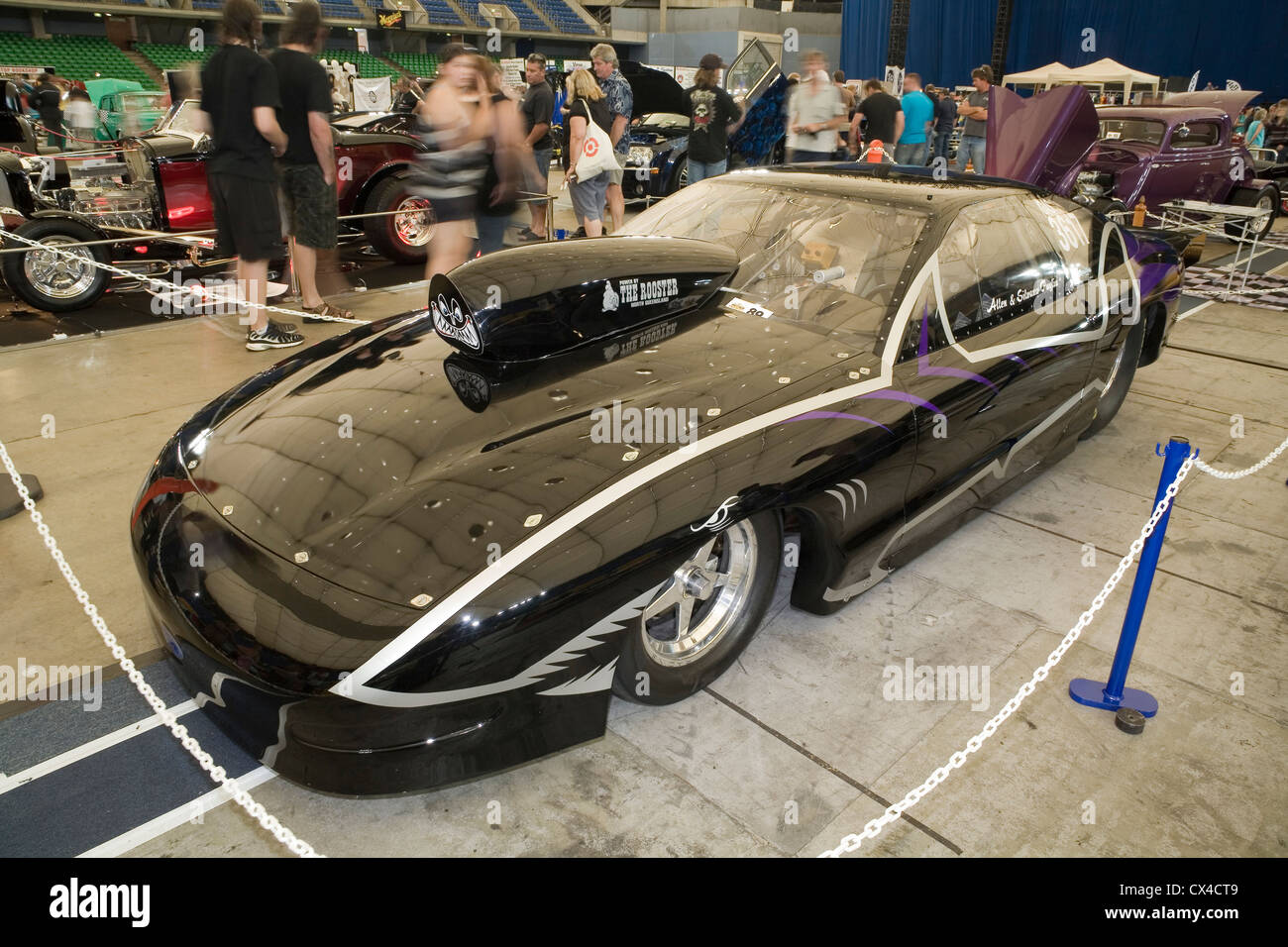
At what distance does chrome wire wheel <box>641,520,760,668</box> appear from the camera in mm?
2299

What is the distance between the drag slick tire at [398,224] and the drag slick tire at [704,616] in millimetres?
5742

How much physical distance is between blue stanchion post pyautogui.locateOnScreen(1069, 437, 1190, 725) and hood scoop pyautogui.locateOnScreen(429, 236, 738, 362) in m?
1.44

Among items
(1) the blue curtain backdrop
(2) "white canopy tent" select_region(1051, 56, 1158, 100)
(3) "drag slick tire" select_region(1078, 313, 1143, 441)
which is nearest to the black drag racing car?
(3) "drag slick tire" select_region(1078, 313, 1143, 441)

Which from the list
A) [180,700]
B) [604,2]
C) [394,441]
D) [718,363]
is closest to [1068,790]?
[718,363]

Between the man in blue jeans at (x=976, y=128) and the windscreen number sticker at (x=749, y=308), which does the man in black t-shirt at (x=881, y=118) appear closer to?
the man in blue jeans at (x=976, y=128)

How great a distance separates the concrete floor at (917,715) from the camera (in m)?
2.00

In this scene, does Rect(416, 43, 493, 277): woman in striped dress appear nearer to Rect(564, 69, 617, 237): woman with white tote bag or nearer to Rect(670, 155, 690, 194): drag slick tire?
Rect(564, 69, 617, 237): woman with white tote bag

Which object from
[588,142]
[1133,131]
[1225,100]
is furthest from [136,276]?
[1225,100]

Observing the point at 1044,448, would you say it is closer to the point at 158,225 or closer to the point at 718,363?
the point at 718,363

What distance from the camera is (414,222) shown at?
7.70 m

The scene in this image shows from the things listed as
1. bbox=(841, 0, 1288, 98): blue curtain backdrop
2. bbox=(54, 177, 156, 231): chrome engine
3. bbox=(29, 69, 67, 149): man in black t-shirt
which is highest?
bbox=(841, 0, 1288, 98): blue curtain backdrop

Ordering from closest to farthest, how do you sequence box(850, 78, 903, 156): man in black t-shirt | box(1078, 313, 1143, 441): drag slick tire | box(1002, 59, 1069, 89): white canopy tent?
box(1078, 313, 1143, 441): drag slick tire < box(850, 78, 903, 156): man in black t-shirt < box(1002, 59, 1069, 89): white canopy tent

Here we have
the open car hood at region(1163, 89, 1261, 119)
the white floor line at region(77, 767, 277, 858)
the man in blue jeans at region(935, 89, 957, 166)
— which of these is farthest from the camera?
the man in blue jeans at region(935, 89, 957, 166)

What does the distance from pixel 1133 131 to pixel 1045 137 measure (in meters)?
4.58
